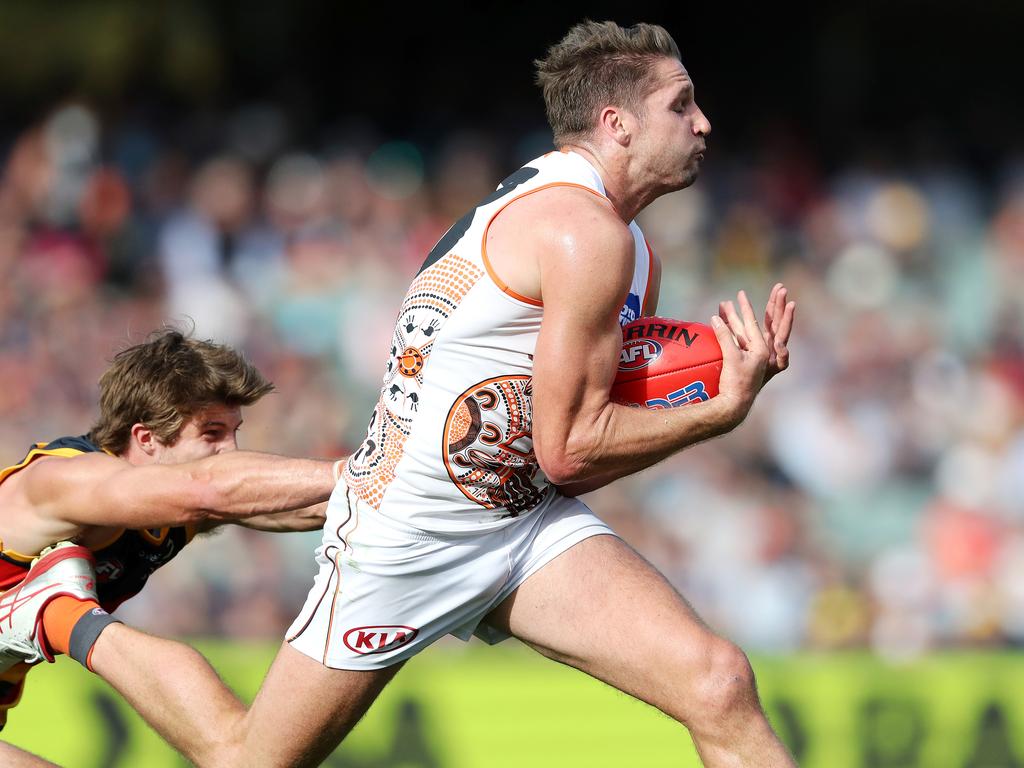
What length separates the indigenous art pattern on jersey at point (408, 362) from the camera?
13.4 feet

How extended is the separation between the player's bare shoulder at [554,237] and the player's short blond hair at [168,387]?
1274mm

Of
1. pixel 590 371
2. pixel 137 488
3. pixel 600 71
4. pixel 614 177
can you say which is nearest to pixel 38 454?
pixel 137 488

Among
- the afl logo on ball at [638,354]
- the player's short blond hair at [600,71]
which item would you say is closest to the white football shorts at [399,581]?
the afl logo on ball at [638,354]

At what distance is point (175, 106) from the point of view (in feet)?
42.7

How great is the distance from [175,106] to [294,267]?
Answer: 9.69 ft

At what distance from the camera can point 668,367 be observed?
419 cm

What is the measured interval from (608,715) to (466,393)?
376 centimetres

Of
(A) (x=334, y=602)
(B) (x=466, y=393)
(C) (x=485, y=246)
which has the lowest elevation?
(A) (x=334, y=602)

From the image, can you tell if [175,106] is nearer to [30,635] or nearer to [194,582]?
[194,582]

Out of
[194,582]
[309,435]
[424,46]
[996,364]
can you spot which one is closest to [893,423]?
[996,364]

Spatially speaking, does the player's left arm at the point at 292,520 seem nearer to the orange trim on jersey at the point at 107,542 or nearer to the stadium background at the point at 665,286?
the orange trim on jersey at the point at 107,542

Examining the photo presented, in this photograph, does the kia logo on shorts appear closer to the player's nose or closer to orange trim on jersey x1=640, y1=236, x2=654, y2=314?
orange trim on jersey x1=640, y1=236, x2=654, y2=314

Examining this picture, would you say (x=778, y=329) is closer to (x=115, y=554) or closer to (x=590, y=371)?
(x=590, y=371)

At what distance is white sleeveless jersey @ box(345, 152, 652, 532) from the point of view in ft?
13.2
